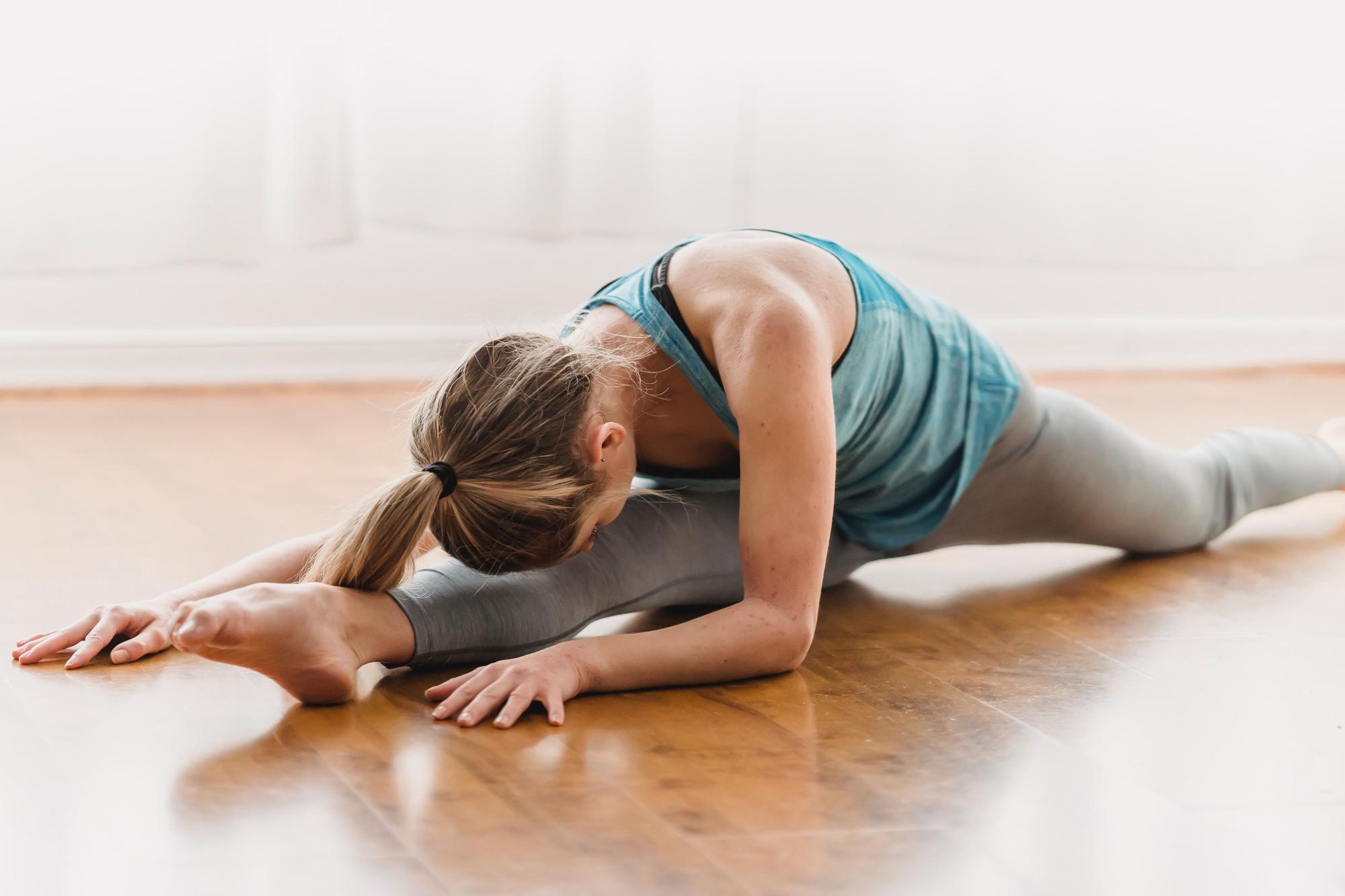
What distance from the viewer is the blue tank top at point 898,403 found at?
4.89 ft

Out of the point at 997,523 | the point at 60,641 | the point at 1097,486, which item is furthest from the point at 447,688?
the point at 1097,486

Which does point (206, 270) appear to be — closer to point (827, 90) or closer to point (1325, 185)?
point (827, 90)

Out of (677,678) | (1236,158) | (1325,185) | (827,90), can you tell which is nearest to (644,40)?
(827,90)

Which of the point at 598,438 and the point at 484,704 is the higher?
the point at 598,438

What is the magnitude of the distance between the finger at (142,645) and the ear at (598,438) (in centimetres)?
45

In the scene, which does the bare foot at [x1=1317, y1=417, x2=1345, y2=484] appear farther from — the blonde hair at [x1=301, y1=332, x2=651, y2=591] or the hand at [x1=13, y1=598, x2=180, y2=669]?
the hand at [x1=13, y1=598, x2=180, y2=669]

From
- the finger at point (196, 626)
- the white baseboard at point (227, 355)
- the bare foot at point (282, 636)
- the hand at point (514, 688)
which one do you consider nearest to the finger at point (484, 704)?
the hand at point (514, 688)

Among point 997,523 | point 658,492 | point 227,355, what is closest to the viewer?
point 658,492

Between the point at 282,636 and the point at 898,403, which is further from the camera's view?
the point at 898,403

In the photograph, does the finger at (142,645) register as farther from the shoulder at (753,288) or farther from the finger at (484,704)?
the shoulder at (753,288)

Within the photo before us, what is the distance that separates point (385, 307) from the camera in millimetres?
2900

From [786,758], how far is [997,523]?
0.63 meters

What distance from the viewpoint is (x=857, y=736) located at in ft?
4.11

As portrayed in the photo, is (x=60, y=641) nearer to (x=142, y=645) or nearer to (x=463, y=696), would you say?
(x=142, y=645)
